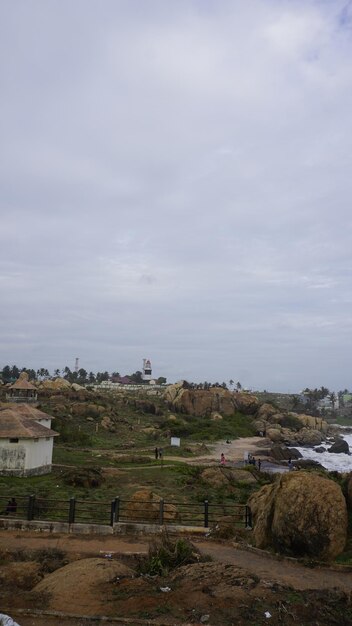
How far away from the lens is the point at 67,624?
9633mm

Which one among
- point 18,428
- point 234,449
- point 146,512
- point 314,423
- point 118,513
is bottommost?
point 234,449

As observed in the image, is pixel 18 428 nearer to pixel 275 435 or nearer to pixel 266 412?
pixel 275 435

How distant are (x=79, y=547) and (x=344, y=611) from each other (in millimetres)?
9281

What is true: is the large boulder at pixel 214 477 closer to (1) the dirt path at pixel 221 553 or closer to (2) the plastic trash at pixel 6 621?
(1) the dirt path at pixel 221 553

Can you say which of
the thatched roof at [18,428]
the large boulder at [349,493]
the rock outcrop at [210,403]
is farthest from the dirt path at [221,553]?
the rock outcrop at [210,403]

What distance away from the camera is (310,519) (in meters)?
13.9

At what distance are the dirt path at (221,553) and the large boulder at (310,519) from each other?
513 mm

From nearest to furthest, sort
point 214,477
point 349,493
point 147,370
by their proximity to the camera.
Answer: point 349,493
point 214,477
point 147,370

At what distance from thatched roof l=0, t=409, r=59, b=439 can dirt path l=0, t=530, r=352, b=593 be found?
Result: 606 inches

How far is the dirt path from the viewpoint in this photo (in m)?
12.4

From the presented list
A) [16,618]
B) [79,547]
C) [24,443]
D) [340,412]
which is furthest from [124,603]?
[340,412]

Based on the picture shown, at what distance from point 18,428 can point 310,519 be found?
24.5 metres

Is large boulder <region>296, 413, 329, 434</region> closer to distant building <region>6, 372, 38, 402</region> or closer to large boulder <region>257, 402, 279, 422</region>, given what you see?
large boulder <region>257, 402, 279, 422</region>

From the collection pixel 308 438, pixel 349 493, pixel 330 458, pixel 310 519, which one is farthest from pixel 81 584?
pixel 308 438
